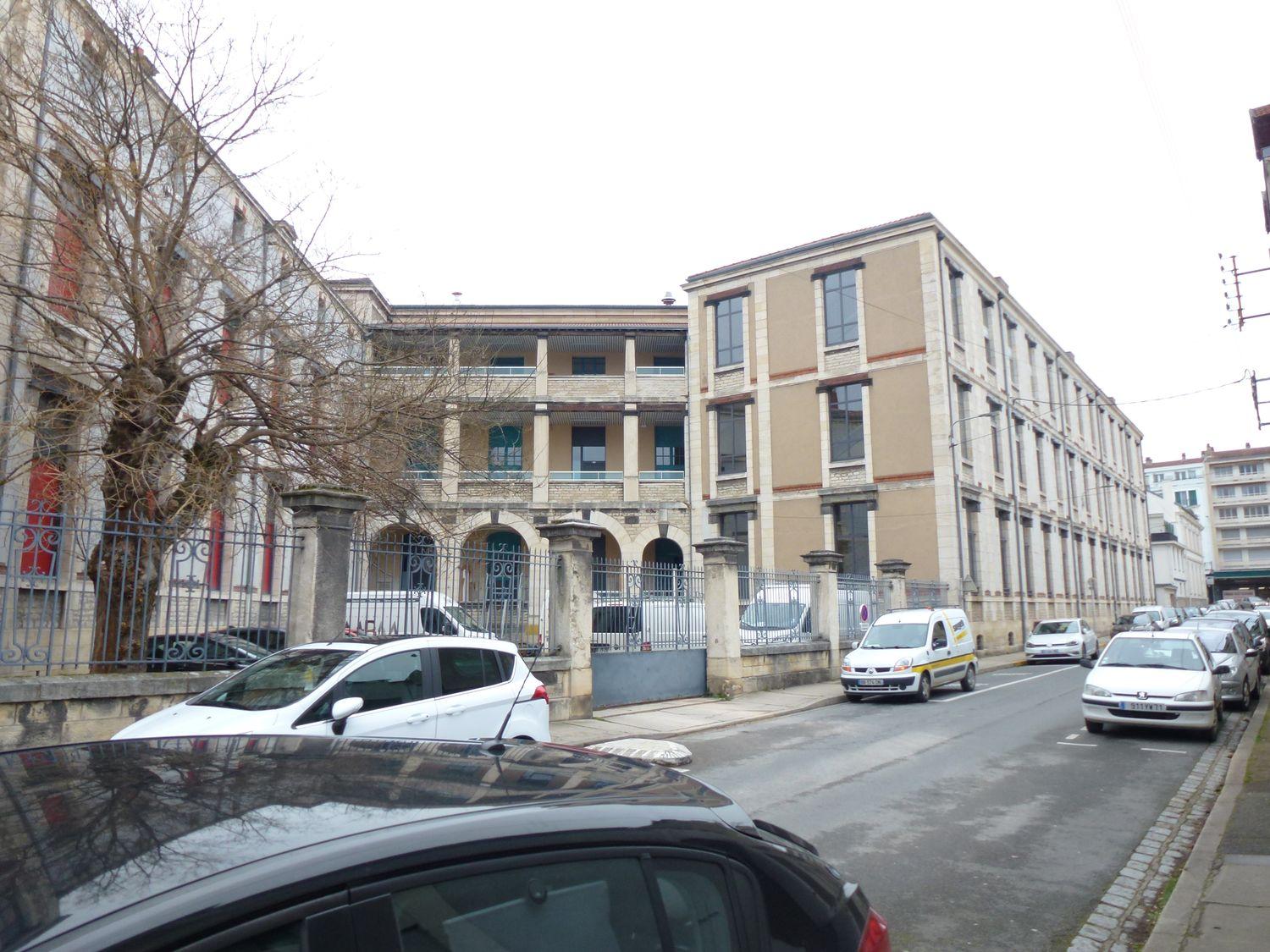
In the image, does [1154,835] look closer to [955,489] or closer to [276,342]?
[276,342]

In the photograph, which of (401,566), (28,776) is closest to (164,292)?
(401,566)

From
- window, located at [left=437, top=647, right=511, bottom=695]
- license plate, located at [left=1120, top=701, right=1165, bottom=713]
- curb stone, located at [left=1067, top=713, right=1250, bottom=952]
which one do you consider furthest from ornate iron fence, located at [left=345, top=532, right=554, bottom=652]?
license plate, located at [left=1120, top=701, right=1165, bottom=713]

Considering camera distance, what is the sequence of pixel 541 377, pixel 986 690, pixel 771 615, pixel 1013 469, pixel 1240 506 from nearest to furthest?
1. pixel 986 690
2. pixel 771 615
3. pixel 541 377
4. pixel 1013 469
5. pixel 1240 506

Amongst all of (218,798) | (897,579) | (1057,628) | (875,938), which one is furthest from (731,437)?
(218,798)

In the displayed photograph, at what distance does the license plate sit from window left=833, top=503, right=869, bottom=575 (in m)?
19.4

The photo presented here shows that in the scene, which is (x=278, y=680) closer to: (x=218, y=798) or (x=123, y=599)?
(x=123, y=599)

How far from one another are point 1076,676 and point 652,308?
2128cm

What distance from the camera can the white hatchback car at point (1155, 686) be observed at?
12.2m

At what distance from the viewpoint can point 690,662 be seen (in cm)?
1814

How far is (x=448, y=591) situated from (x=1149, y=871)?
30.8ft

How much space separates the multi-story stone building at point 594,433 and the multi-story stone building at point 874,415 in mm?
1472

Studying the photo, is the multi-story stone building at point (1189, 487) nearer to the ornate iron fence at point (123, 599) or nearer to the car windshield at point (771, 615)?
the car windshield at point (771, 615)

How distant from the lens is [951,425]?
3083 centimetres

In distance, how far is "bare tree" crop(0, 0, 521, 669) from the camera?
10.1 metres
